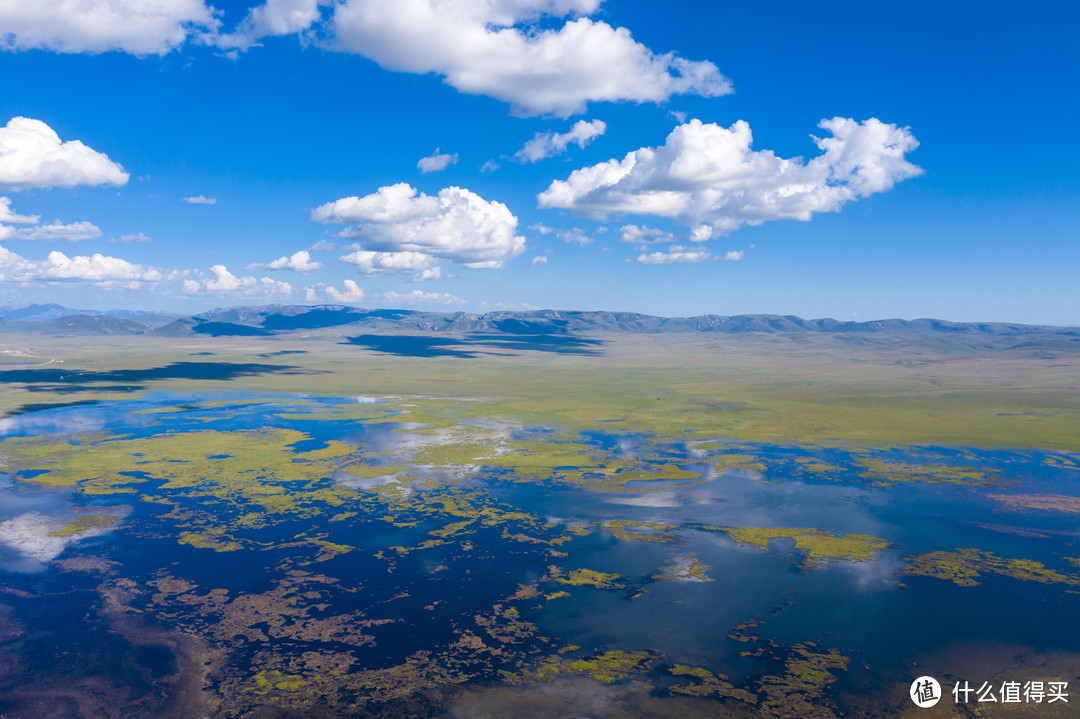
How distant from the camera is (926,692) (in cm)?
2322

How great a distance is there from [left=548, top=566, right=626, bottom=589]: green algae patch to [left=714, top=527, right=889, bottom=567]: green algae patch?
34.2ft

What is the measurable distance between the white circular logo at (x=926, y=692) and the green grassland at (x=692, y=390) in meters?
48.5

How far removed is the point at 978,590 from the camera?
104 ft

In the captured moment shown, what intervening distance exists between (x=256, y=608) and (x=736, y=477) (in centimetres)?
3968

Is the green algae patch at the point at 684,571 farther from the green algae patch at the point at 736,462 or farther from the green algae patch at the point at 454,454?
the green algae patch at the point at 454,454

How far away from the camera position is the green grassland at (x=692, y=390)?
7838cm

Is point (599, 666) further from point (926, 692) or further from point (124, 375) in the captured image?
point (124, 375)

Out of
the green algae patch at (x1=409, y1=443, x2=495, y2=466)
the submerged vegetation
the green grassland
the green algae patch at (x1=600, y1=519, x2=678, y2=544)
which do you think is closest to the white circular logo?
the submerged vegetation

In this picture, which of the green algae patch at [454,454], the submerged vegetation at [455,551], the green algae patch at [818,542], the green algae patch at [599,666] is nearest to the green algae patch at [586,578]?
the submerged vegetation at [455,551]

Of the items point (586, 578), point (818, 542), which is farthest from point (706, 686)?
point (818, 542)

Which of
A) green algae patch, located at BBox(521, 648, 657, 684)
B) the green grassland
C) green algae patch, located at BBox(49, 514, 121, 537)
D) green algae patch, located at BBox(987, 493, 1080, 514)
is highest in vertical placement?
the green grassland

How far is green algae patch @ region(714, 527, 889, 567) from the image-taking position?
36.1 m

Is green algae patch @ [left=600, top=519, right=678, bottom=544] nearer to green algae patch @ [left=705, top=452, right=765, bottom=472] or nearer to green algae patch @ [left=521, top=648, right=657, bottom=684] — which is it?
green algae patch @ [left=521, top=648, right=657, bottom=684]

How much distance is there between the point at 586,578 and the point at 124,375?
14070 centimetres
